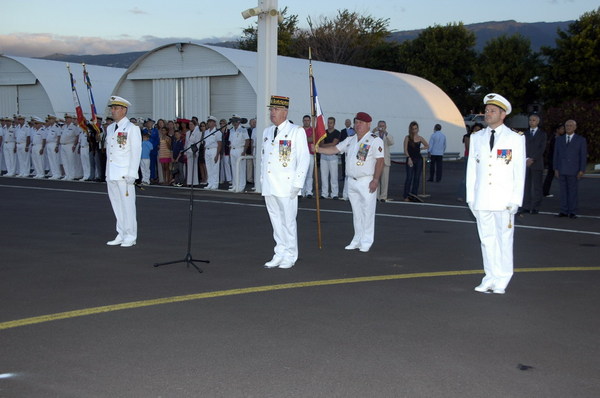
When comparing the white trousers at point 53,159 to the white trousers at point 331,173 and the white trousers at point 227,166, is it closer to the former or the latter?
the white trousers at point 227,166

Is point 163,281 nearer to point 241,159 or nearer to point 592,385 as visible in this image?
point 592,385

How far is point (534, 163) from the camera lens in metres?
16.3

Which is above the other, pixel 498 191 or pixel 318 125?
pixel 318 125

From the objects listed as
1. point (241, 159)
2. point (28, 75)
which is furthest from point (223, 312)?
point (28, 75)

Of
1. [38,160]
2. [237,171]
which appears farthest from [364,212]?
[38,160]

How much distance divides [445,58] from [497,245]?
63089mm

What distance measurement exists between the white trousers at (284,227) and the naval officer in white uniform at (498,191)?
2.38 metres

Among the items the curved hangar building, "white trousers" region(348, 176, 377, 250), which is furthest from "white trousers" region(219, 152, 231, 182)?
"white trousers" region(348, 176, 377, 250)

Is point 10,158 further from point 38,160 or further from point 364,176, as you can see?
point 364,176

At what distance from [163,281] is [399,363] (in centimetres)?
375

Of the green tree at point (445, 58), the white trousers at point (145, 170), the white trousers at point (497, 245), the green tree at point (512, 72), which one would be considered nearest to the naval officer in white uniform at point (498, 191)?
the white trousers at point (497, 245)

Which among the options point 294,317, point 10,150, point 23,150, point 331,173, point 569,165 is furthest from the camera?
point 10,150

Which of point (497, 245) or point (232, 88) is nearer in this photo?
point (497, 245)

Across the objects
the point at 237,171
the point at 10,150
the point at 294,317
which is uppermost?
the point at 10,150
